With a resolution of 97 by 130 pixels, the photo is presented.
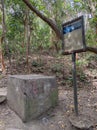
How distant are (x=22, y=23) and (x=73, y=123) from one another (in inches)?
227

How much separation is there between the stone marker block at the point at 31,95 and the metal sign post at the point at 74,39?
0.66m

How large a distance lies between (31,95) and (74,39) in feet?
4.86

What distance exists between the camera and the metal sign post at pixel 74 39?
3686mm

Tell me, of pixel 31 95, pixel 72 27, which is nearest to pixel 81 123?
pixel 31 95

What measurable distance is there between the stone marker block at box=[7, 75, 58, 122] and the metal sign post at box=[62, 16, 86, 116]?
66 cm

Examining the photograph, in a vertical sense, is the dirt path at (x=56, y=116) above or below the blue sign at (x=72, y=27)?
below

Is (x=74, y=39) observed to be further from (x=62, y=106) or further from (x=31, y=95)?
(x=62, y=106)

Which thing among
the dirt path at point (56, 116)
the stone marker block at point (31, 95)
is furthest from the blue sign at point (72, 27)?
the dirt path at point (56, 116)

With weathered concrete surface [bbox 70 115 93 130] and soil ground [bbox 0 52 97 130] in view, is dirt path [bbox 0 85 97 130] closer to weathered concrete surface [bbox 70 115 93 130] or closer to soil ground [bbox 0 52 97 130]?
soil ground [bbox 0 52 97 130]

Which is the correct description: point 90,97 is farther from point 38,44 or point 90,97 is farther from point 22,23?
point 38,44

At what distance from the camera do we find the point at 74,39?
3.90 meters

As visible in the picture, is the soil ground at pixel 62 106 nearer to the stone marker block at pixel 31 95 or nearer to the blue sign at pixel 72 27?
the stone marker block at pixel 31 95

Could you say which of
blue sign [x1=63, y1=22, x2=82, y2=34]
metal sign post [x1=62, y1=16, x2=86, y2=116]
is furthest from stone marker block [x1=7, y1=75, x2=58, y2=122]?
blue sign [x1=63, y1=22, x2=82, y2=34]

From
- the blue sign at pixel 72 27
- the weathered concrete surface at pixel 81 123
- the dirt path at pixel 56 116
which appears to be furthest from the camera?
the dirt path at pixel 56 116
